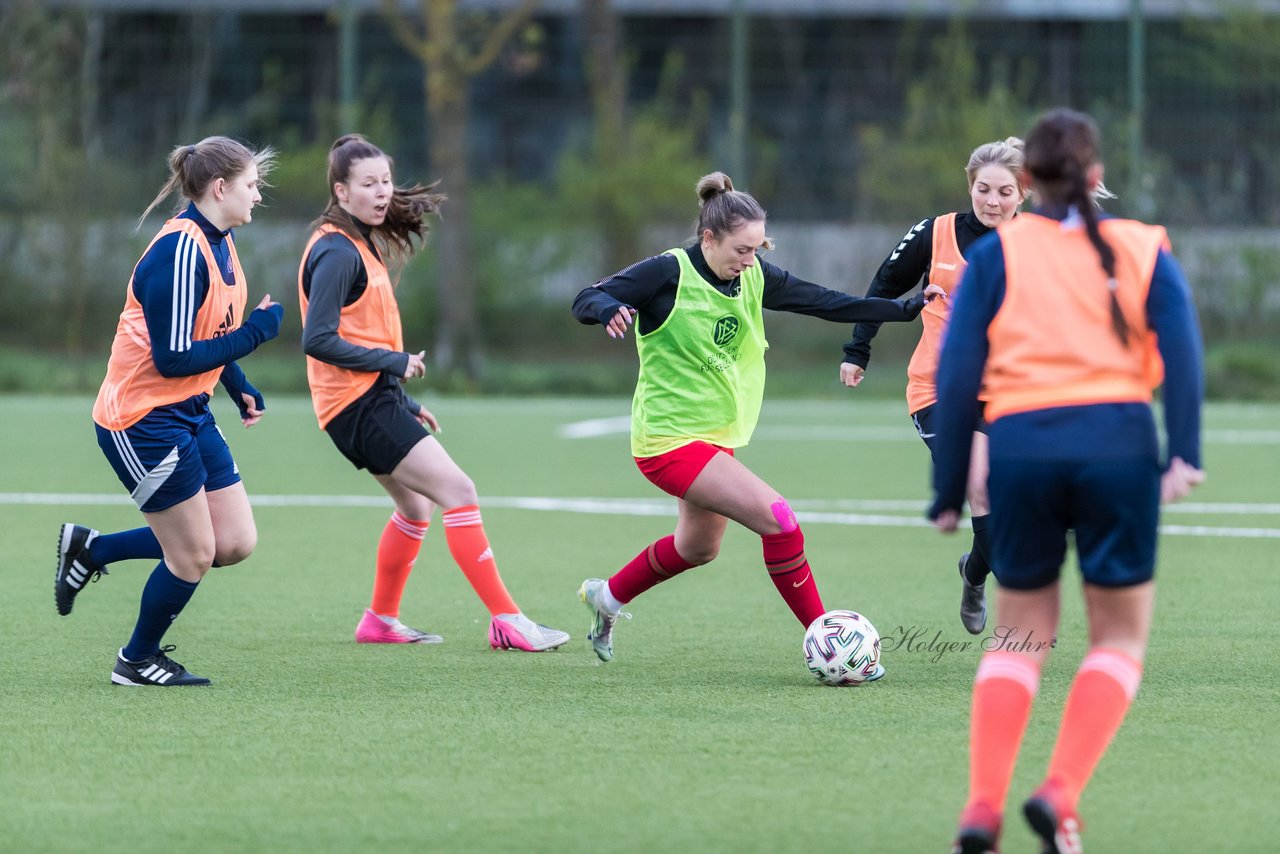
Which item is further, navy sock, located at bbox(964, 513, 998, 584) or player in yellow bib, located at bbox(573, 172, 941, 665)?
navy sock, located at bbox(964, 513, 998, 584)

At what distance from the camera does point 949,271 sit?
21.7ft

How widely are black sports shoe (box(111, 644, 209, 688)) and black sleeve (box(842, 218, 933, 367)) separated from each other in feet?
8.79

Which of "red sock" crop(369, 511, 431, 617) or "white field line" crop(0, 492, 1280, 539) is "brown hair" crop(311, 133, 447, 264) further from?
"white field line" crop(0, 492, 1280, 539)

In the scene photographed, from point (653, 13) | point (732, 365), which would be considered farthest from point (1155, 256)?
point (653, 13)

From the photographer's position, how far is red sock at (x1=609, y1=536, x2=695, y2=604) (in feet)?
20.4

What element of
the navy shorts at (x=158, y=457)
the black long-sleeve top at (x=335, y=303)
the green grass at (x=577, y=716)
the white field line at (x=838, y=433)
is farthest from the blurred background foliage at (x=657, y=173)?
the navy shorts at (x=158, y=457)

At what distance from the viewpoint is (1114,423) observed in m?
3.75

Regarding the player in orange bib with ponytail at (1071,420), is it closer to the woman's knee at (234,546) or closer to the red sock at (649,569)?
the red sock at (649,569)

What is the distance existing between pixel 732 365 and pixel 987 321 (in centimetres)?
224

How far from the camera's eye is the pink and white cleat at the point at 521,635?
21.3ft

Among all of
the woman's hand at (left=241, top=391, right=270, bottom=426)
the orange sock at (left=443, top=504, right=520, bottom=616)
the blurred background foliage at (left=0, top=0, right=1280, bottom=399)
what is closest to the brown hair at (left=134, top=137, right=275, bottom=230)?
the woman's hand at (left=241, top=391, right=270, bottom=426)

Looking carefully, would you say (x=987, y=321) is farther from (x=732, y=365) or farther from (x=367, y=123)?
(x=367, y=123)

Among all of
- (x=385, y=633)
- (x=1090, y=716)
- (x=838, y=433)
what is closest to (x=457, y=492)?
(x=385, y=633)

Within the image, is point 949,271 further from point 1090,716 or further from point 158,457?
point 1090,716
